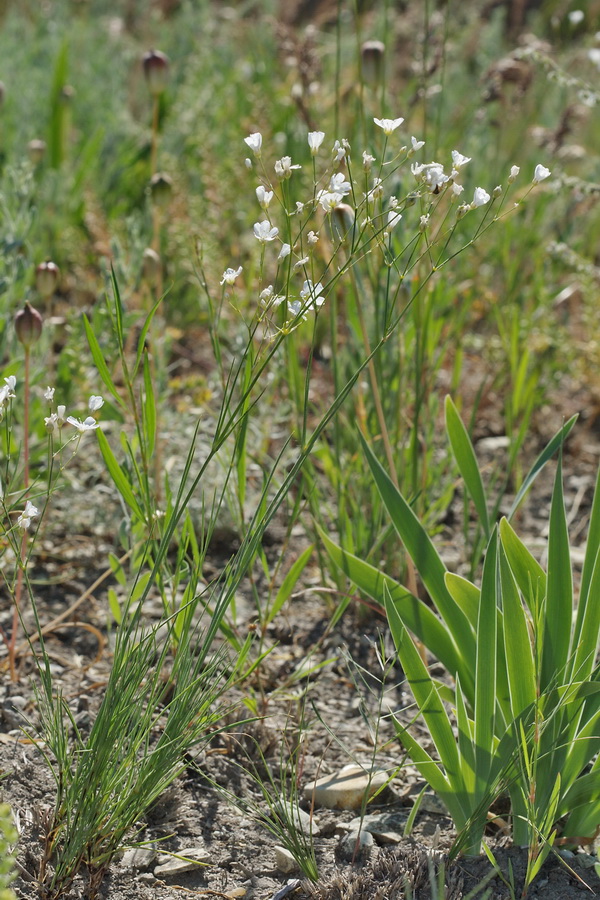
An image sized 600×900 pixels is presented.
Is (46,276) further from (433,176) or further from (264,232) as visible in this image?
(433,176)

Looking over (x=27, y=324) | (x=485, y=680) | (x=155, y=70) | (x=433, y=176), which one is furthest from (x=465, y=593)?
(x=155, y=70)

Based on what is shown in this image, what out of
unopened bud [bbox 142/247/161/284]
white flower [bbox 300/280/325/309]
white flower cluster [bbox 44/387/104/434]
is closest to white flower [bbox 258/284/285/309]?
white flower [bbox 300/280/325/309]

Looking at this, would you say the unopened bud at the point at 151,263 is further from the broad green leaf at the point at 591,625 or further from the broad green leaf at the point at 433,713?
the broad green leaf at the point at 591,625

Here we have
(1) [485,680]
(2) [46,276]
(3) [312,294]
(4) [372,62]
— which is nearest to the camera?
(3) [312,294]

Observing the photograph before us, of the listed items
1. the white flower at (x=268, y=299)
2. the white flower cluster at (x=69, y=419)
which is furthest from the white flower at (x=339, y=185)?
the white flower cluster at (x=69, y=419)

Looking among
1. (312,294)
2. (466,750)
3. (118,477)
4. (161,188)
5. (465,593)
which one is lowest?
(466,750)

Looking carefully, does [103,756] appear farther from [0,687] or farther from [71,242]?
[71,242]
